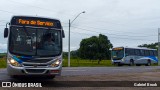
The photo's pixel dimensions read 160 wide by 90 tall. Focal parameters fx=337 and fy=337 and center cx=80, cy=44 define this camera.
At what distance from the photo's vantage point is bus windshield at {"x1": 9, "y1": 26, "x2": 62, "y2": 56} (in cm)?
1428

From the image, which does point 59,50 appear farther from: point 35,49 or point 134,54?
point 134,54

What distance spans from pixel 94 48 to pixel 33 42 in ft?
211

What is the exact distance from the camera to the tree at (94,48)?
257ft

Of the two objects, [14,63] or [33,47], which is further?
[33,47]

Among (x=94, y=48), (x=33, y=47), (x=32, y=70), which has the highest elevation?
(x=94, y=48)

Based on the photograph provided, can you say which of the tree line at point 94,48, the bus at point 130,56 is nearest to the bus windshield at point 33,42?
the bus at point 130,56

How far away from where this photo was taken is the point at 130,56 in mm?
51438

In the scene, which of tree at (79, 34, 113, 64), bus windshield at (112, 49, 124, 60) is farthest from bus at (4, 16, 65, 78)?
tree at (79, 34, 113, 64)

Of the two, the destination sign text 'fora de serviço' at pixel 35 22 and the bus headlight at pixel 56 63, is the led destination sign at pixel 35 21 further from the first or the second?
the bus headlight at pixel 56 63

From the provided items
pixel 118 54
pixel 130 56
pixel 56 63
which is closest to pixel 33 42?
pixel 56 63

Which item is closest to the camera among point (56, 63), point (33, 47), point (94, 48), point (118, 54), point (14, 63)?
point (14, 63)

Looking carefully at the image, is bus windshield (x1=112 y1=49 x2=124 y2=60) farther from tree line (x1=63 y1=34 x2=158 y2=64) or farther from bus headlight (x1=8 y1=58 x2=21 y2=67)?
bus headlight (x1=8 y1=58 x2=21 y2=67)

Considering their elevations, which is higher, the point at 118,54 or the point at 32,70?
the point at 118,54

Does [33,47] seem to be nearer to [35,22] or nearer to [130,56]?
[35,22]
